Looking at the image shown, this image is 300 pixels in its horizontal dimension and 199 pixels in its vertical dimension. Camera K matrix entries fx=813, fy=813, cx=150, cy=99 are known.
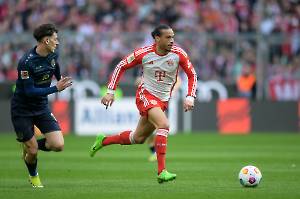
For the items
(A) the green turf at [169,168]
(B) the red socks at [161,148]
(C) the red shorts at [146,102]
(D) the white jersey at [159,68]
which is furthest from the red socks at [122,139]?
(B) the red socks at [161,148]

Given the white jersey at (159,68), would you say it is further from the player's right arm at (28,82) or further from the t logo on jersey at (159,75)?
the player's right arm at (28,82)

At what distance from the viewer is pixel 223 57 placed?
27.1 m

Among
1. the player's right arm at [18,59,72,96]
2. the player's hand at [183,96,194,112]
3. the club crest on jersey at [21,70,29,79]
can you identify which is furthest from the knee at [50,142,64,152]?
the player's hand at [183,96,194,112]

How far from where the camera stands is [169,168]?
15.1 m

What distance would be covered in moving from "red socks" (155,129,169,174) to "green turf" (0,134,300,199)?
1.04 feet

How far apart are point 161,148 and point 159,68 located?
1385 millimetres

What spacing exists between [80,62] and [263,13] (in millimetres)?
6525

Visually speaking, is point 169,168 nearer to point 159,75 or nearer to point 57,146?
point 159,75

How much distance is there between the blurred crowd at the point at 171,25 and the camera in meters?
27.1

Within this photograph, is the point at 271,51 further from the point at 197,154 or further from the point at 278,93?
the point at 197,154

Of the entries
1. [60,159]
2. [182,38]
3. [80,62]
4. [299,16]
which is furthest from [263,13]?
[60,159]

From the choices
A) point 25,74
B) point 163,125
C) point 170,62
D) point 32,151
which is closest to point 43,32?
point 25,74

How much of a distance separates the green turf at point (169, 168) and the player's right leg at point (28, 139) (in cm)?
27

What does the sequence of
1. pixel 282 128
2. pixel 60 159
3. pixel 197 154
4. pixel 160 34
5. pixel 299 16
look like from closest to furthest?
1. pixel 160 34
2. pixel 60 159
3. pixel 197 154
4. pixel 282 128
5. pixel 299 16
